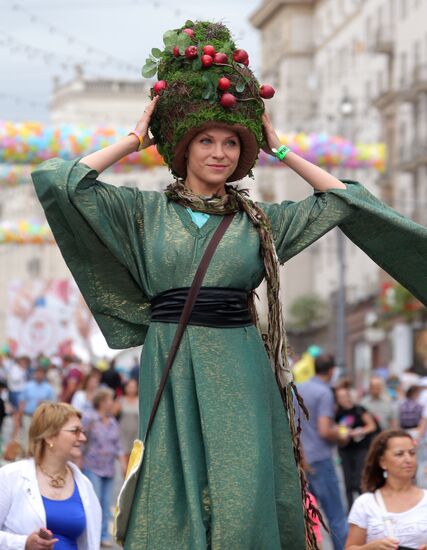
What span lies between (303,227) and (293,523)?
3.55 ft

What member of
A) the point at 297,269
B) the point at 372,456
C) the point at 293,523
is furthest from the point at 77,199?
the point at 297,269

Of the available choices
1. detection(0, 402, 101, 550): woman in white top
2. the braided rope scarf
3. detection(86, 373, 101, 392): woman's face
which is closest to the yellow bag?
the braided rope scarf

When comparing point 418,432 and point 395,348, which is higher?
point 395,348

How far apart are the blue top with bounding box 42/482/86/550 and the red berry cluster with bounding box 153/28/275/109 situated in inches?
107

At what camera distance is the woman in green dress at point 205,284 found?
5695 millimetres

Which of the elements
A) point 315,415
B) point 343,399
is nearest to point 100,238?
point 315,415

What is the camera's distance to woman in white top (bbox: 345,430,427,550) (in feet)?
28.2

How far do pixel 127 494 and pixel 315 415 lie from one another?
859 cm

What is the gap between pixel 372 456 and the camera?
928 cm

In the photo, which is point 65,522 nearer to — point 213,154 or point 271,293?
point 271,293

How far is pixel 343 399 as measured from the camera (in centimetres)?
1648

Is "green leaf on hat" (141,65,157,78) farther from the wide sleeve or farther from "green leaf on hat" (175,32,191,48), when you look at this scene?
the wide sleeve

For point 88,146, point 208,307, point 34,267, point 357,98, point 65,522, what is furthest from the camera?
point 34,267

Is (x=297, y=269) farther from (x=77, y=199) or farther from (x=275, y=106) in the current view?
(x=77, y=199)
